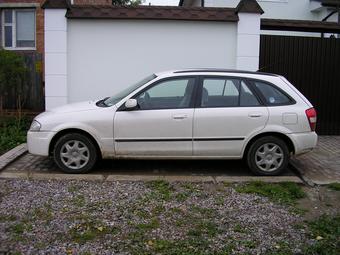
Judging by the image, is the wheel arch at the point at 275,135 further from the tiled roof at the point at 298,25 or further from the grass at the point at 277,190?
the tiled roof at the point at 298,25

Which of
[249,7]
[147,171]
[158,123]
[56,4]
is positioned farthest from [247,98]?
[56,4]

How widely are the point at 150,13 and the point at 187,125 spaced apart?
3850 millimetres

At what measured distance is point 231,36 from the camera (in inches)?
416

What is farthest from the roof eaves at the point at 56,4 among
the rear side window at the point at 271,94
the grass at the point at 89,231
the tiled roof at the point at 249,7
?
the grass at the point at 89,231

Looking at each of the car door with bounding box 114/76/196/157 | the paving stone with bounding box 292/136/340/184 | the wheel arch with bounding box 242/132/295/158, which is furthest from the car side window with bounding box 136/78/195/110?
the paving stone with bounding box 292/136/340/184

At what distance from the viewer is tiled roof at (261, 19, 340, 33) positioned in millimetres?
11460

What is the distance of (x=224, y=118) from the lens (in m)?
7.35

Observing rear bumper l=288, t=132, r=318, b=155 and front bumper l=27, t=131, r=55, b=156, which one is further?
rear bumper l=288, t=132, r=318, b=155

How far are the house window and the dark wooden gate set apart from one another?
10.4 metres

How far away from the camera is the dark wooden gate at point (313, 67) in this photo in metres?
11.2

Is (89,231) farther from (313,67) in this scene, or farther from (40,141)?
(313,67)

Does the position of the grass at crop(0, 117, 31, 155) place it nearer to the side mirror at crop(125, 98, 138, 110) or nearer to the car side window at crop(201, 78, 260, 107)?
the side mirror at crop(125, 98, 138, 110)

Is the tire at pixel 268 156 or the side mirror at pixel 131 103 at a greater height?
the side mirror at pixel 131 103

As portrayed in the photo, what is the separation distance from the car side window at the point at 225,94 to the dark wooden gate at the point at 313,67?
3870mm
